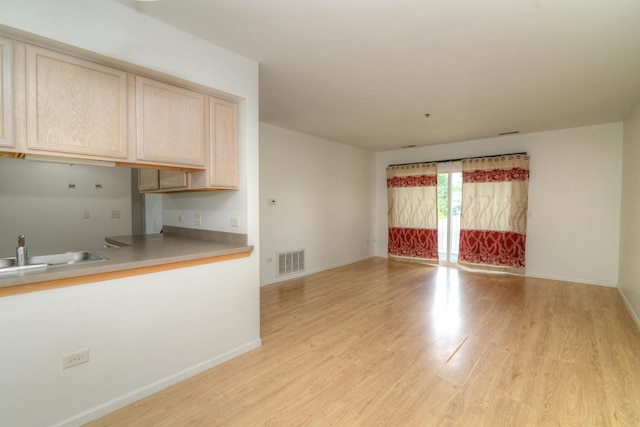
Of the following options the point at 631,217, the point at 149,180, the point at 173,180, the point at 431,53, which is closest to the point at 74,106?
the point at 173,180

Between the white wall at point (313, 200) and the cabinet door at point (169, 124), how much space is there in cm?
239

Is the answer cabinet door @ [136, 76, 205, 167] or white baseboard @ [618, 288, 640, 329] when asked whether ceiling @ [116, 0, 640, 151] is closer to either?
cabinet door @ [136, 76, 205, 167]

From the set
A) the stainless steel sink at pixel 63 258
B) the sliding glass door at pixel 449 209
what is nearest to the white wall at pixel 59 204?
the stainless steel sink at pixel 63 258

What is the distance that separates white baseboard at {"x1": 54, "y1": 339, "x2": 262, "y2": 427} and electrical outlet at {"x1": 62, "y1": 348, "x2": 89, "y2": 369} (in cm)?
31

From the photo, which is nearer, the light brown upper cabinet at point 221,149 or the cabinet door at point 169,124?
the cabinet door at point 169,124

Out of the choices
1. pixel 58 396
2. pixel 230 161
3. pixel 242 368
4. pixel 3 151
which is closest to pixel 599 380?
pixel 242 368

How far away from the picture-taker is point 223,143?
8.47ft

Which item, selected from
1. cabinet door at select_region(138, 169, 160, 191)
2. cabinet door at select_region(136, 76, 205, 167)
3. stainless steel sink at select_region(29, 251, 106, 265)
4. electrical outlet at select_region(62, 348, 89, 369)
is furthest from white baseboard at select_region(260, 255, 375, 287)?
electrical outlet at select_region(62, 348, 89, 369)

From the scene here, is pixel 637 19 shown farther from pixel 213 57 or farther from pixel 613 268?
pixel 613 268

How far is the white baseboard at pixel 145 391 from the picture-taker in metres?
1.77

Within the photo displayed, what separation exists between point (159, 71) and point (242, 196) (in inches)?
45.0

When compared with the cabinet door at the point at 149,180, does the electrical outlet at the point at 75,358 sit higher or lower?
lower

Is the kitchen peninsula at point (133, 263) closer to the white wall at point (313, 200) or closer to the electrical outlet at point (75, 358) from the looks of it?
the electrical outlet at point (75, 358)

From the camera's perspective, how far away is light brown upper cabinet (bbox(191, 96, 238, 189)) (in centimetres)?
251
